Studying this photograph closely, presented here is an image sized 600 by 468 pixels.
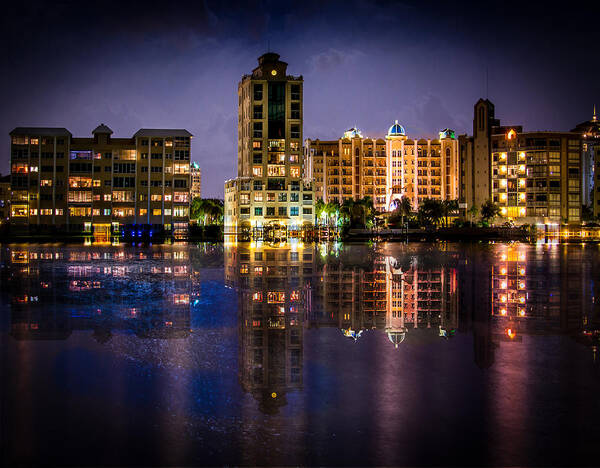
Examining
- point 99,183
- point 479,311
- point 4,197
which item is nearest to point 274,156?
point 99,183

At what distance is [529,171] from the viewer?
15962 cm

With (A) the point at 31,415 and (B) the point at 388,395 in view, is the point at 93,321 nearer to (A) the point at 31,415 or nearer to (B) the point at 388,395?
(A) the point at 31,415

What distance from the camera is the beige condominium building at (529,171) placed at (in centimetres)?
15738

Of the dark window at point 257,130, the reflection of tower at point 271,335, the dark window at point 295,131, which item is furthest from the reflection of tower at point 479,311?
the dark window at point 257,130

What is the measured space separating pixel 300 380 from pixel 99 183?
5193 inches

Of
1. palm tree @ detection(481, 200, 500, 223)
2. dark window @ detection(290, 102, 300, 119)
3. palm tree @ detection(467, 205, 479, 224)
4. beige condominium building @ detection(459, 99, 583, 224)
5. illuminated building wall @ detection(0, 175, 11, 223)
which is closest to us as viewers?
dark window @ detection(290, 102, 300, 119)

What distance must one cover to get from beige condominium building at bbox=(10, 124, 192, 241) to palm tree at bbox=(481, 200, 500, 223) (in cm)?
7896

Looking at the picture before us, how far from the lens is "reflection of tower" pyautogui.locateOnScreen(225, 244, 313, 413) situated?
826 centimetres

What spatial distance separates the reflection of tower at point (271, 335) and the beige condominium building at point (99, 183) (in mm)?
110184

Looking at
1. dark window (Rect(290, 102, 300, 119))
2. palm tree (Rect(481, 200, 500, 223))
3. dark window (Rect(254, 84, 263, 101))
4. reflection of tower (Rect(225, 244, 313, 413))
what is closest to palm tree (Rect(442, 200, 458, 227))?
palm tree (Rect(481, 200, 500, 223))

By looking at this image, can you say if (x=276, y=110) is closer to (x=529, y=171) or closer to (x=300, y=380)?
(x=529, y=171)

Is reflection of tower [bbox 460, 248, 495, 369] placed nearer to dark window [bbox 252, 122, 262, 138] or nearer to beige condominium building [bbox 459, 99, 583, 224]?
dark window [bbox 252, 122, 262, 138]

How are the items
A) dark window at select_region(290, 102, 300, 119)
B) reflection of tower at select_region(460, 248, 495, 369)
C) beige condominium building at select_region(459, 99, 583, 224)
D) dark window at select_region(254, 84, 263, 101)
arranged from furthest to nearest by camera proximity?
beige condominium building at select_region(459, 99, 583, 224) → dark window at select_region(290, 102, 300, 119) → dark window at select_region(254, 84, 263, 101) → reflection of tower at select_region(460, 248, 495, 369)

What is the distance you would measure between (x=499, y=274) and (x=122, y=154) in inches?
4597
